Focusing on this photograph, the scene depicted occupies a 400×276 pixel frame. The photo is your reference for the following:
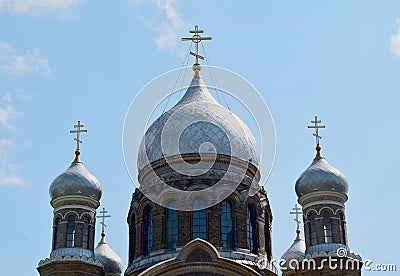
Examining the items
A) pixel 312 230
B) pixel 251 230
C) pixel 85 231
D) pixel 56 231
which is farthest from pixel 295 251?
pixel 56 231

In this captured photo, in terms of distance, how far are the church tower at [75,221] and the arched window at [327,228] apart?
7.06m

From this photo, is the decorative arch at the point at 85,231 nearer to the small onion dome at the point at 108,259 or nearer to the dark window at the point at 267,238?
the small onion dome at the point at 108,259

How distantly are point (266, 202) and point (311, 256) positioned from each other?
136 inches

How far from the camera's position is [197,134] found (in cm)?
2644

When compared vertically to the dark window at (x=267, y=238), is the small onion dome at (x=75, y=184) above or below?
above

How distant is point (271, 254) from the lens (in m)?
26.5

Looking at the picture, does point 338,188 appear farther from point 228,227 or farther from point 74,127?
point 74,127

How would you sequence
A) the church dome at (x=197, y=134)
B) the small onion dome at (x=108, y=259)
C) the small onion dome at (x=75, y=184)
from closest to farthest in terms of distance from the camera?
the small onion dome at (x=75, y=184), the church dome at (x=197, y=134), the small onion dome at (x=108, y=259)

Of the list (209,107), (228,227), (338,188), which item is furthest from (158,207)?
(338,188)

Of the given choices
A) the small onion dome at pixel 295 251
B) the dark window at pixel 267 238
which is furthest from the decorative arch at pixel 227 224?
the small onion dome at pixel 295 251

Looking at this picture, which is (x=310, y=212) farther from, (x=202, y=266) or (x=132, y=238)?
(x=132, y=238)

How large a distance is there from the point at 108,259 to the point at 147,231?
172 inches

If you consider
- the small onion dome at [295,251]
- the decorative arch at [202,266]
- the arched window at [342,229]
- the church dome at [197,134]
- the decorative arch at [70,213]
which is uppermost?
the church dome at [197,134]

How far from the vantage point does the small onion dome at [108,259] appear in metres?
29.6
